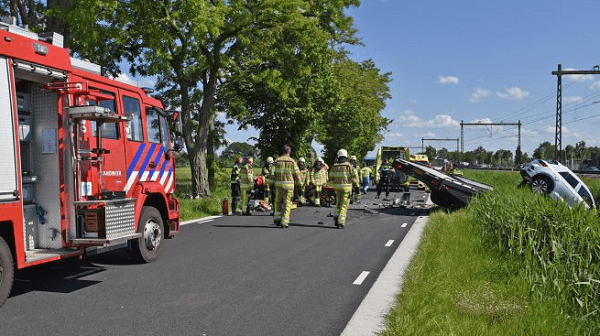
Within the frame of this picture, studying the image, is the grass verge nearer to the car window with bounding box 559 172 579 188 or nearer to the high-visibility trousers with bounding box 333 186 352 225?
the high-visibility trousers with bounding box 333 186 352 225

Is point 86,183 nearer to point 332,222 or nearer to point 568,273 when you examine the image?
point 568,273

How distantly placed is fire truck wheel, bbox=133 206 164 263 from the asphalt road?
0.64 ft

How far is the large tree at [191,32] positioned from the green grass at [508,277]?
10598mm

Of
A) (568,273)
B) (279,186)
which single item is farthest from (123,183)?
(568,273)

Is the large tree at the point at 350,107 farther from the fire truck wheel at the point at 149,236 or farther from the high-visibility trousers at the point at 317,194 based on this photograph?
the fire truck wheel at the point at 149,236

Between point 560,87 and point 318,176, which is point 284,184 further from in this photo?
point 560,87

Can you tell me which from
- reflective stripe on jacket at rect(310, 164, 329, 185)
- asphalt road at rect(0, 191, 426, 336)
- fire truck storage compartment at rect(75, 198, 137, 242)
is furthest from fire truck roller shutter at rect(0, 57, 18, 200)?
reflective stripe on jacket at rect(310, 164, 329, 185)

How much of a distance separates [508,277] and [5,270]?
594 cm

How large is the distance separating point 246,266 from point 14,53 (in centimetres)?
417

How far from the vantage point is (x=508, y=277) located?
6.61 meters

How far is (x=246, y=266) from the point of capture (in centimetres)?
769

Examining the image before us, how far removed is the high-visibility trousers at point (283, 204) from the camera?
12.3 meters

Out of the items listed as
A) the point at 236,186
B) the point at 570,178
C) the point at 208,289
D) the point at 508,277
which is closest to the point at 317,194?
the point at 236,186

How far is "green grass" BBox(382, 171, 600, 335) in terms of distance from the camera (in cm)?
474
